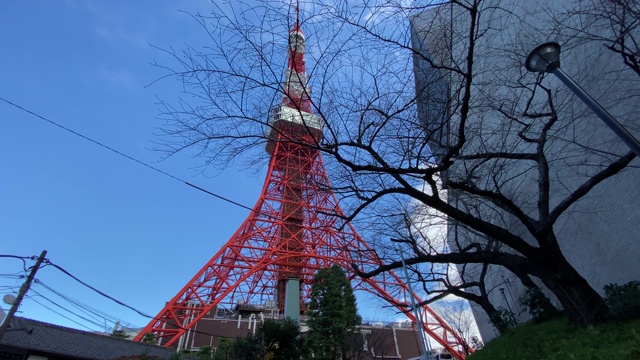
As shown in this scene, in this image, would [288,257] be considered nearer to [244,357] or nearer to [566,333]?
[244,357]

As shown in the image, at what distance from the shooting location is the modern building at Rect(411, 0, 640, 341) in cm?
443

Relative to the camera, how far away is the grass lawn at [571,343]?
3.50 meters

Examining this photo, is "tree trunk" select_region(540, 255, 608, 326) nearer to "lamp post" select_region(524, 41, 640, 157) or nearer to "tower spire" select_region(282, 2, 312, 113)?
"lamp post" select_region(524, 41, 640, 157)

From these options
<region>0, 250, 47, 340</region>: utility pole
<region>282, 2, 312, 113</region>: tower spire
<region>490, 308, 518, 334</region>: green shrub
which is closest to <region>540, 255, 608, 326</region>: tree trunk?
<region>490, 308, 518, 334</region>: green shrub

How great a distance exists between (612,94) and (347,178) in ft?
13.4

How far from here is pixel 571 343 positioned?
13.8 ft

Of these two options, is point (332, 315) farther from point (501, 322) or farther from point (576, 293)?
point (576, 293)

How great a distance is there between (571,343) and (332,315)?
14053 millimetres

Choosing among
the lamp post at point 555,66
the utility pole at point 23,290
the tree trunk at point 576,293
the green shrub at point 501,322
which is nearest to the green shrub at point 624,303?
the tree trunk at point 576,293

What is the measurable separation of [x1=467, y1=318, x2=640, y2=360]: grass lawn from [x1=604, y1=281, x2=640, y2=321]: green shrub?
0.44 feet

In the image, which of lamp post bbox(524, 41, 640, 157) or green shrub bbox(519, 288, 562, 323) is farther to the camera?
green shrub bbox(519, 288, 562, 323)

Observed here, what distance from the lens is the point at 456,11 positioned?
16.4ft

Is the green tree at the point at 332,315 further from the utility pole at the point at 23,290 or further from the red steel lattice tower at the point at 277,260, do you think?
the utility pole at the point at 23,290

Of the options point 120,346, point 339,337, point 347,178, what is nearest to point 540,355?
point 347,178
